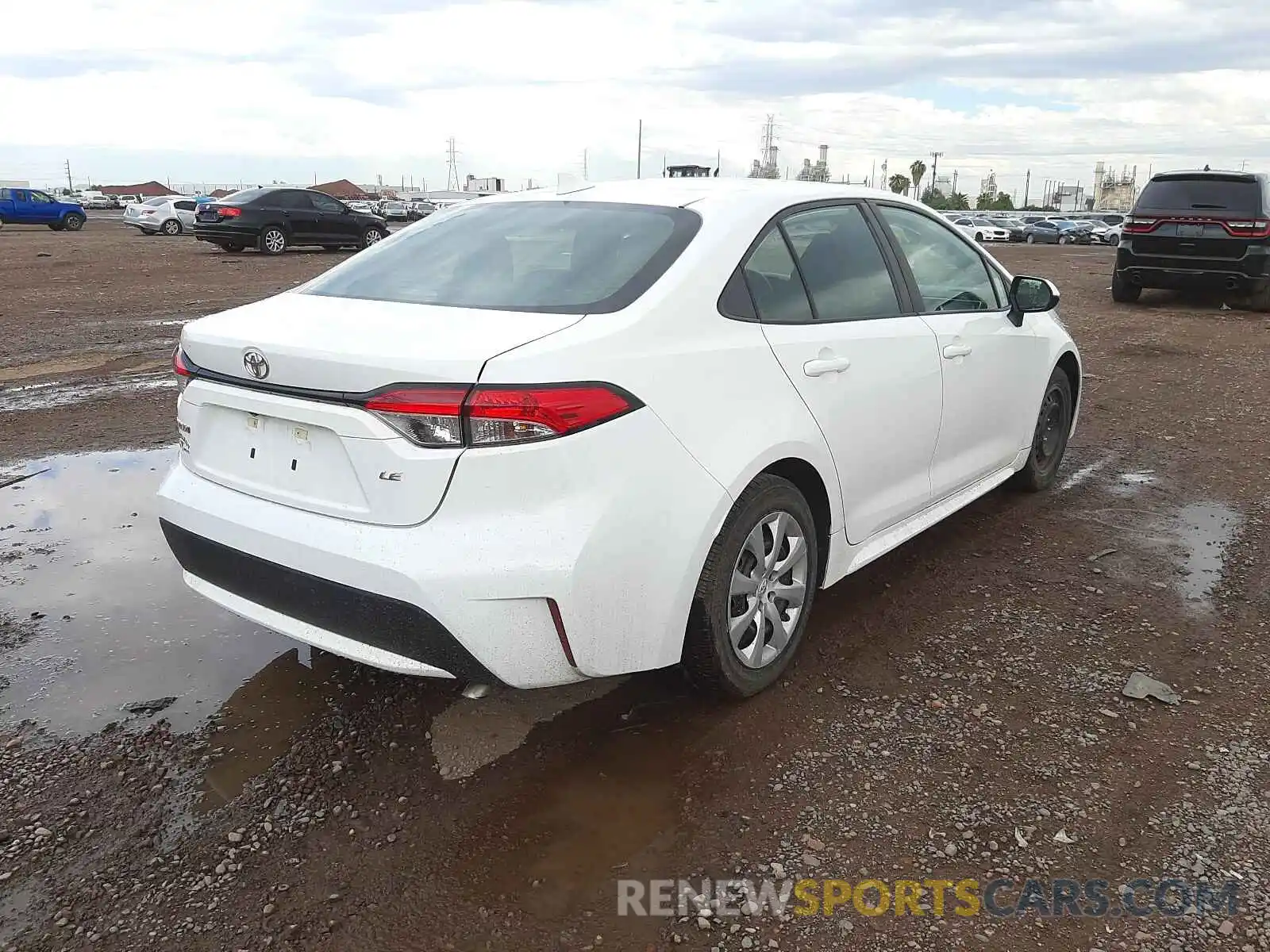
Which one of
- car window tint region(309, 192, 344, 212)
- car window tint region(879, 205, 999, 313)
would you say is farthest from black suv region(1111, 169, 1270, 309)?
car window tint region(309, 192, 344, 212)

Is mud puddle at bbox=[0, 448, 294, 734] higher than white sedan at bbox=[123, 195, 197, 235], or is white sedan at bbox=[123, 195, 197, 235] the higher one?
white sedan at bbox=[123, 195, 197, 235]

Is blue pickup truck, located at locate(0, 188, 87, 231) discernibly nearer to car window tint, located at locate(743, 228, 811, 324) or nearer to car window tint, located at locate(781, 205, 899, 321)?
car window tint, located at locate(781, 205, 899, 321)

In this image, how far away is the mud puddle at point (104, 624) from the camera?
10.7ft

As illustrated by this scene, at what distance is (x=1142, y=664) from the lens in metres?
3.54

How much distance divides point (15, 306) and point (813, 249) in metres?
12.7

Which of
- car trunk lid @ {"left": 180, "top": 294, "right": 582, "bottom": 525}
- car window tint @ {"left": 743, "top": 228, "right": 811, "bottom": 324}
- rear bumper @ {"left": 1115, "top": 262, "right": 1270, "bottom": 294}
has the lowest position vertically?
rear bumper @ {"left": 1115, "top": 262, "right": 1270, "bottom": 294}

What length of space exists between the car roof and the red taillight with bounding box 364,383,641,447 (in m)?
1.13

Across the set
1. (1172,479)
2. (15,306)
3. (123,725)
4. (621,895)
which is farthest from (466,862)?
(15,306)

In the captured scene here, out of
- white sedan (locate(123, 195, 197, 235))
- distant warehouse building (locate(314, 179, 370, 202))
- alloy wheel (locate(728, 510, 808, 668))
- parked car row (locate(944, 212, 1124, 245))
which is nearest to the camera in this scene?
alloy wheel (locate(728, 510, 808, 668))

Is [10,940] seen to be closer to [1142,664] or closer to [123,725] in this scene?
[123,725]

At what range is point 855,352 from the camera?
3.46m

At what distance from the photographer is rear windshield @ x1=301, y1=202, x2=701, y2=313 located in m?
2.91

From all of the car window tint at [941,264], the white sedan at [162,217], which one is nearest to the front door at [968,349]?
the car window tint at [941,264]

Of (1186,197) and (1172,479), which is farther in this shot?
(1186,197)
